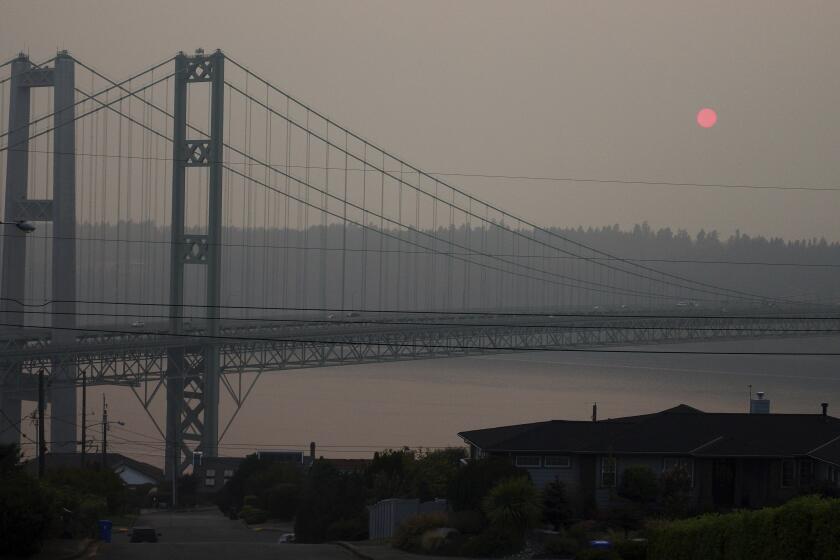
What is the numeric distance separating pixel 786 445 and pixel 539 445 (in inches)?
174

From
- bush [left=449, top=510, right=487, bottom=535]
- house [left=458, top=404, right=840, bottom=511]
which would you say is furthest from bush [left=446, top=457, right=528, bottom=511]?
house [left=458, top=404, right=840, bottom=511]

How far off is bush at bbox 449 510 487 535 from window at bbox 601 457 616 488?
111 inches

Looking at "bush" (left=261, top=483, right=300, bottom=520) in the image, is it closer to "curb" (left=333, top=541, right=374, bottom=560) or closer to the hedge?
"curb" (left=333, top=541, right=374, bottom=560)

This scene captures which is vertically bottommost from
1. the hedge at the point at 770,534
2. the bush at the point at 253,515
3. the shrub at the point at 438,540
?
the bush at the point at 253,515

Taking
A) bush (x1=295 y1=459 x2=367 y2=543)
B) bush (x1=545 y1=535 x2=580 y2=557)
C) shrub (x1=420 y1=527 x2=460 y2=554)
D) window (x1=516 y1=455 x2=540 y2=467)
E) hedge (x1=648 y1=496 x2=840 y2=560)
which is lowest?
bush (x1=295 y1=459 x2=367 y2=543)

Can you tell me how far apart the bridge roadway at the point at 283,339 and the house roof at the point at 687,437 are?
6.16 m

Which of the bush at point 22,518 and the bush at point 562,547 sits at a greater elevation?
the bush at point 22,518

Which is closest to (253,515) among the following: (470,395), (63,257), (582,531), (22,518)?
(63,257)

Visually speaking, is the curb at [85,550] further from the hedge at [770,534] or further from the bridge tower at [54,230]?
the bridge tower at [54,230]

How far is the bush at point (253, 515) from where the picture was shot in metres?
33.4

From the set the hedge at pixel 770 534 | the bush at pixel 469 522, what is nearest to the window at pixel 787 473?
the bush at pixel 469 522

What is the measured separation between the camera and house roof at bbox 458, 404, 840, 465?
904 inches

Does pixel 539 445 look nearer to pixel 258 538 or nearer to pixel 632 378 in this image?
pixel 258 538

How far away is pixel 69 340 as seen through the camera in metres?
41.2
